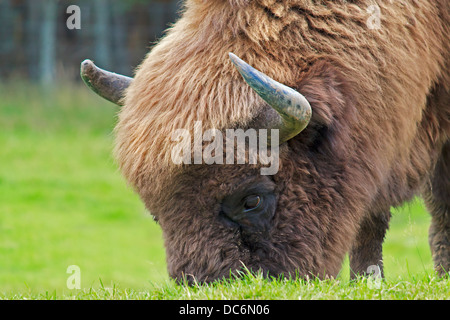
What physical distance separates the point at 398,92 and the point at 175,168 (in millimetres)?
1575

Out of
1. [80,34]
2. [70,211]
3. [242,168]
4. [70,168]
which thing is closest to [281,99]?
[242,168]

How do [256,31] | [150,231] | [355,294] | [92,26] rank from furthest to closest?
[92,26] → [150,231] → [256,31] → [355,294]

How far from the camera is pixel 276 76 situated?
4.37m

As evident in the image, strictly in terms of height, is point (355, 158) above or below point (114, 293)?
above

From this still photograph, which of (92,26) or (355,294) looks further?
(92,26)

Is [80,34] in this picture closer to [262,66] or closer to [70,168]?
[70,168]

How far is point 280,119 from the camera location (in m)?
4.25

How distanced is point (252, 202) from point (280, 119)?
1.73 feet

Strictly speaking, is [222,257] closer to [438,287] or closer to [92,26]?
[438,287]

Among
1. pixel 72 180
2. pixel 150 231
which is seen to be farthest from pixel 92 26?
pixel 150 231

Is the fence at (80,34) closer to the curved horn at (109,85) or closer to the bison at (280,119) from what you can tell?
the curved horn at (109,85)

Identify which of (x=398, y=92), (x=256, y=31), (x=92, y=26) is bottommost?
(x=92, y=26)

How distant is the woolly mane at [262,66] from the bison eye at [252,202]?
1.48 ft

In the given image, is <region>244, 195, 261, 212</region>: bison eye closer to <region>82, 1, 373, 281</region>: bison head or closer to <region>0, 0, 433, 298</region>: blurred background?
<region>82, 1, 373, 281</region>: bison head
